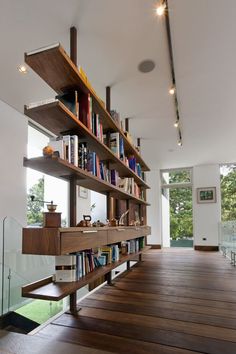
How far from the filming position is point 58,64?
2043mm

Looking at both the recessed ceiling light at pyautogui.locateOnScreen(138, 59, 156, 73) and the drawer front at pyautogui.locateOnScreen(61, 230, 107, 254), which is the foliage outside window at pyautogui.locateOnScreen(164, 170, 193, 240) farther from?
the drawer front at pyautogui.locateOnScreen(61, 230, 107, 254)

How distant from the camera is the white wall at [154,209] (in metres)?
8.16

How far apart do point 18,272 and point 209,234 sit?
19.2 feet

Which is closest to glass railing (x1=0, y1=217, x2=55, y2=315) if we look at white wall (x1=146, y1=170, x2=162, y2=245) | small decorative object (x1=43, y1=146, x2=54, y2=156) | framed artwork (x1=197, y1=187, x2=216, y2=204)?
small decorative object (x1=43, y1=146, x2=54, y2=156)

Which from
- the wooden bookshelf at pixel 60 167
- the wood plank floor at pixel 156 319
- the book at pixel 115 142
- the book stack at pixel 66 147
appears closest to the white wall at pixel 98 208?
the wood plank floor at pixel 156 319

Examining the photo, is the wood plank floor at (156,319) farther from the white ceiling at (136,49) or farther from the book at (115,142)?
the white ceiling at (136,49)

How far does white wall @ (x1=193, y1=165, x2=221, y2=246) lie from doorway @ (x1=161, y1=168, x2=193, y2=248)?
0.24 metres

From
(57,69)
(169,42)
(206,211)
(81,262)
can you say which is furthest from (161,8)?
(206,211)

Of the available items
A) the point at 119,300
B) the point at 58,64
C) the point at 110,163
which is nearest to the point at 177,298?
the point at 119,300

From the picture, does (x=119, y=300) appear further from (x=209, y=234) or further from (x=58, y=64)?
(x=209, y=234)

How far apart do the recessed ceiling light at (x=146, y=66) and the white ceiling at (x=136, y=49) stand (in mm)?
56

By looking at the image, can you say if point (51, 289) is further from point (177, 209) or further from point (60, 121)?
point (177, 209)

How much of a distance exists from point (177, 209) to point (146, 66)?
6.13 m

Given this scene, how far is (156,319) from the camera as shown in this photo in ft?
6.72
